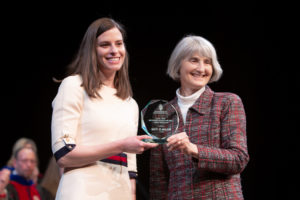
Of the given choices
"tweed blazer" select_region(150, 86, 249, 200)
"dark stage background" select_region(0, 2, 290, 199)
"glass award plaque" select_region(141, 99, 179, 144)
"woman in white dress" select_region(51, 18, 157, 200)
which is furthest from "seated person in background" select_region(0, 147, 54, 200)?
"glass award plaque" select_region(141, 99, 179, 144)

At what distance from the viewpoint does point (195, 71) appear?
1988 millimetres

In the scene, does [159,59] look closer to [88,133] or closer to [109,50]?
[109,50]

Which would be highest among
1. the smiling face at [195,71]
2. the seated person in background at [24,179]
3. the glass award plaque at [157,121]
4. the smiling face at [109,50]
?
the smiling face at [109,50]

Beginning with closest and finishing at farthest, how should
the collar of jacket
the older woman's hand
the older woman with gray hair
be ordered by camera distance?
the older woman's hand < the older woman with gray hair < the collar of jacket

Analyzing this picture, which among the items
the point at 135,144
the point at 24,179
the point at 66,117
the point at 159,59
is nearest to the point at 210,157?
the point at 135,144

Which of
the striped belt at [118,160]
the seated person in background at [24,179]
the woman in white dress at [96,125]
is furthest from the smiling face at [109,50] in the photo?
the seated person in background at [24,179]

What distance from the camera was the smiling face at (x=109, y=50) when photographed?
1.72m

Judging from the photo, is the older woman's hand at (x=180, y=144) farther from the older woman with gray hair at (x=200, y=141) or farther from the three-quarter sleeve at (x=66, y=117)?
the three-quarter sleeve at (x=66, y=117)

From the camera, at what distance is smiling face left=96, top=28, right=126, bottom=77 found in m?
1.72

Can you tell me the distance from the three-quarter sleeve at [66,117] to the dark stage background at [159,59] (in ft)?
7.86

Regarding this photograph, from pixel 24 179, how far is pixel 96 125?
324cm

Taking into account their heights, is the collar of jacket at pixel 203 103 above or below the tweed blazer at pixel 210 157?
above

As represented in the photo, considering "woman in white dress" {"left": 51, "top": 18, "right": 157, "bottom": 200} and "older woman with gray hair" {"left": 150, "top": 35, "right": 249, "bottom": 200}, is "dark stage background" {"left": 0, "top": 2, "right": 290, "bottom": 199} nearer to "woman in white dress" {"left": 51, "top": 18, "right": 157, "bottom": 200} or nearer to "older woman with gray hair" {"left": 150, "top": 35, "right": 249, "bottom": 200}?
"older woman with gray hair" {"left": 150, "top": 35, "right": 249, "bottom": 200}

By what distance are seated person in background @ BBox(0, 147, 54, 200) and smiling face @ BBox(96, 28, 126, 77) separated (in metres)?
3.03
